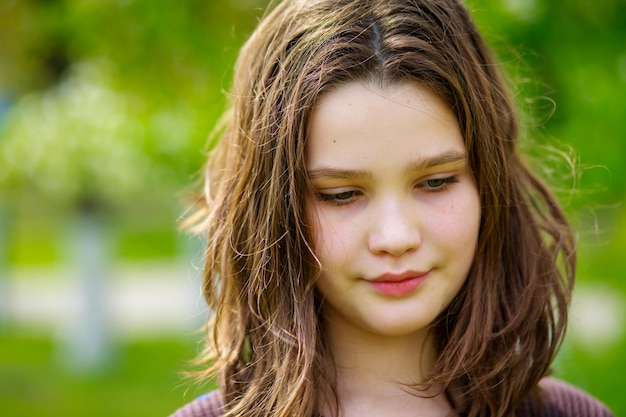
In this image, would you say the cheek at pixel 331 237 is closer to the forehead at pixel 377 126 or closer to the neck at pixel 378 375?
the forehead at pixel 377 126

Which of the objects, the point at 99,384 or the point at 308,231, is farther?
the point at 99,384

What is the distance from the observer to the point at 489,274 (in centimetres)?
201

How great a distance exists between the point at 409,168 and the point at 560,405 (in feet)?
2.51

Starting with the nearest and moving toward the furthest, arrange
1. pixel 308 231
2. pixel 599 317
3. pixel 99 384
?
pixel 308 231
pixel 99 384
pixel 599 317

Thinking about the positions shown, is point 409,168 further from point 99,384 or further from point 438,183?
point 99,384

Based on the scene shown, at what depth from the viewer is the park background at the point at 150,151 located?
3090mm

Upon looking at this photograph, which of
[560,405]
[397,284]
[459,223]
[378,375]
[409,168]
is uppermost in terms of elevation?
[409,168]

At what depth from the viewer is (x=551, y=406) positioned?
2158mm

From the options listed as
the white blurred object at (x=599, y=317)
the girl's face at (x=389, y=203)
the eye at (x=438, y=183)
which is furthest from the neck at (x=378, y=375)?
the white blurred object at (x=599, y=317)

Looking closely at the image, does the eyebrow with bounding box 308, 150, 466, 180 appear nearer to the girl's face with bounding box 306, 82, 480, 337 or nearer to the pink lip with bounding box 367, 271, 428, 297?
the girl's face with bounding box 306, 82, 480, 337

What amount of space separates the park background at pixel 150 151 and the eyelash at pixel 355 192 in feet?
1.53

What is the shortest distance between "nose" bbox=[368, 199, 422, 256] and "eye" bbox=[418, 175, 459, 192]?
6 cm

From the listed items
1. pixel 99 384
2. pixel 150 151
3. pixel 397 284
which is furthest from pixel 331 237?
pixel 99 384

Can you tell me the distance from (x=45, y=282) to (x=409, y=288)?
9850 millimetres
